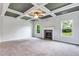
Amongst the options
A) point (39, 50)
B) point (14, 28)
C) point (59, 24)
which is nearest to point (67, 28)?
point (59, 24)

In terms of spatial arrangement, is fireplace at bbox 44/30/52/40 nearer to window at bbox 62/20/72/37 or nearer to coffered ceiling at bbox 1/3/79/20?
window at bbox 62/20/72/37

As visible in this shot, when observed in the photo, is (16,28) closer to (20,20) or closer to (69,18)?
(20,20)

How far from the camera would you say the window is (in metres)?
6.79

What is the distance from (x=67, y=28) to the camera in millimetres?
7059

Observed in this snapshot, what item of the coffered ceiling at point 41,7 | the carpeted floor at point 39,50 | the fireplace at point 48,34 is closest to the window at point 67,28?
the coffered ceiling at point 41,7

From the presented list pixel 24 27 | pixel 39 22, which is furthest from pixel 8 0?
pixel 39 22

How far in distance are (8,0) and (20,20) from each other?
7405mm

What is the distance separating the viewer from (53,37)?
822 centimetres

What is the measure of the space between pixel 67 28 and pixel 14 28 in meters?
5.13

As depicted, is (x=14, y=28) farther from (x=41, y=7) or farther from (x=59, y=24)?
(x=59, y=24)

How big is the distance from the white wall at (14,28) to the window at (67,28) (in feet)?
14.7

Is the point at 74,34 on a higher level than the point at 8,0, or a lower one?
lower

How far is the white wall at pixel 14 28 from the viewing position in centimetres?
757

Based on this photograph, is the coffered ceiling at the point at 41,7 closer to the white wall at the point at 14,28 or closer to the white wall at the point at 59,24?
the white wall at the point at 59,24
